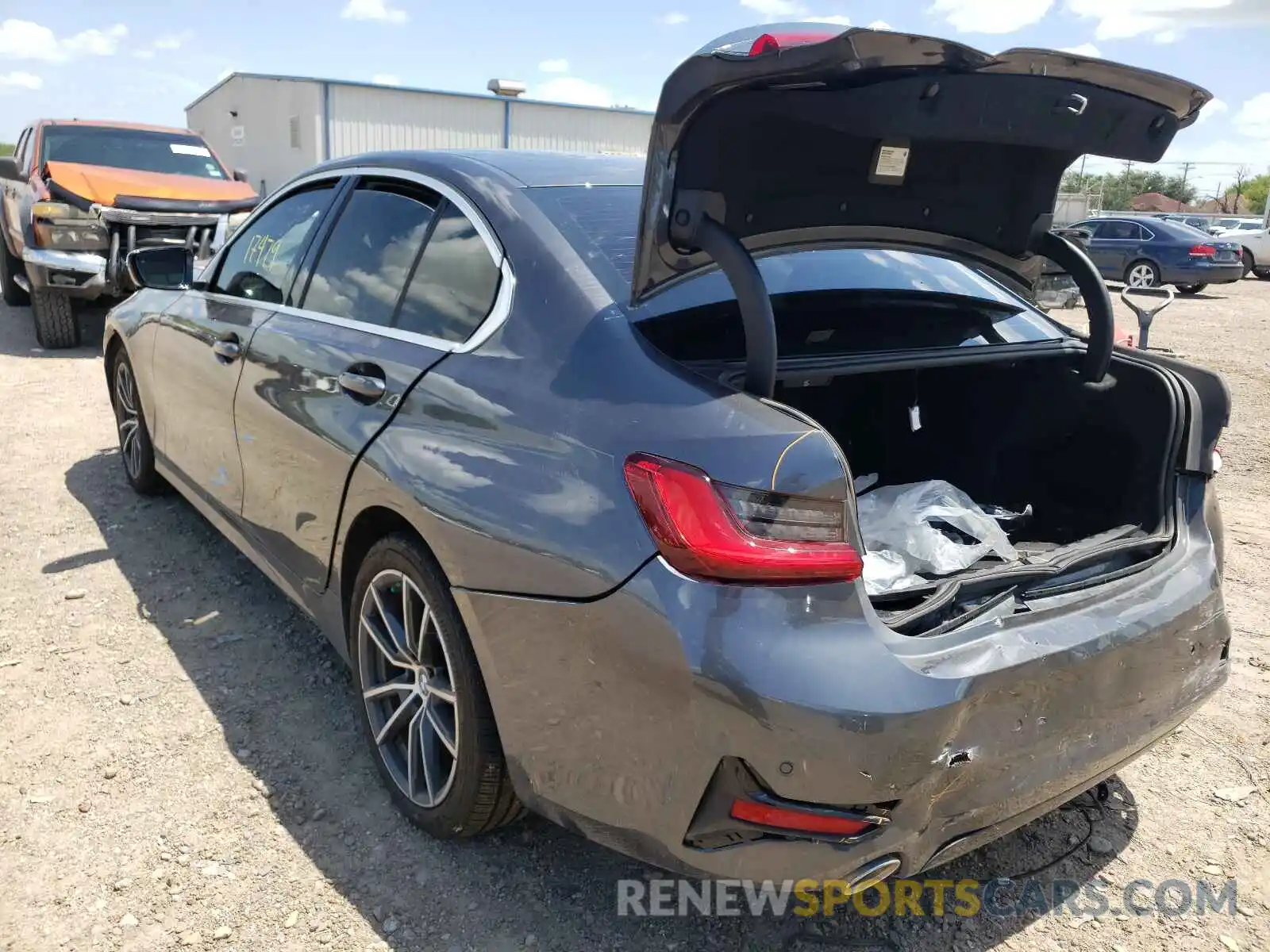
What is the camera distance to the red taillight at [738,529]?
173 centimetres

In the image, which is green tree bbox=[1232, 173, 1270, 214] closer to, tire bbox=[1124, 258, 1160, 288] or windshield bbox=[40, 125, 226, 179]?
tire bbox=[1124, 258, 1160, 288]

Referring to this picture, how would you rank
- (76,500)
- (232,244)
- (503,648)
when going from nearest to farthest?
(503,648) < (232,244) < (76,500)

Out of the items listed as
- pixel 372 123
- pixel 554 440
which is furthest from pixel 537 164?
pixel 372 123

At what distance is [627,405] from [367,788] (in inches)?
57.7

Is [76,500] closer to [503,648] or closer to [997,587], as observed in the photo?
[503,648]

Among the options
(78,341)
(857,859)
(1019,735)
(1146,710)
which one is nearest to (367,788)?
(857,859)

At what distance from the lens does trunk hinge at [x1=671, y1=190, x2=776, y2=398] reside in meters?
1.98

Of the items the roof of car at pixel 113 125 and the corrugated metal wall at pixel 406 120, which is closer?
the roof of car at pixel 113 125

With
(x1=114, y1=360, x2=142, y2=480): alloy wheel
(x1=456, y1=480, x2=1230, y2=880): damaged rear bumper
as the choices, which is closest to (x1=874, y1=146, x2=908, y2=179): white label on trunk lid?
(x1=456, y1=480, x2=1230, y2=880): damaged rear bumper

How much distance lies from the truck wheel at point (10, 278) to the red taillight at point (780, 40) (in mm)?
10311

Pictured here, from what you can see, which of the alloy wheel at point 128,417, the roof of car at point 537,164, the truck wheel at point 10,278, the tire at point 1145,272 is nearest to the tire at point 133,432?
the alloy wheel at point 128,417

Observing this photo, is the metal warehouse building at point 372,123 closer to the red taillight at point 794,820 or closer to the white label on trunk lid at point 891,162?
the white label on trunk lid at point 891,162

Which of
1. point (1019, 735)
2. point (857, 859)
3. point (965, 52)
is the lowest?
point (857, 859)

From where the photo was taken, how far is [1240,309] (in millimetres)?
15969
